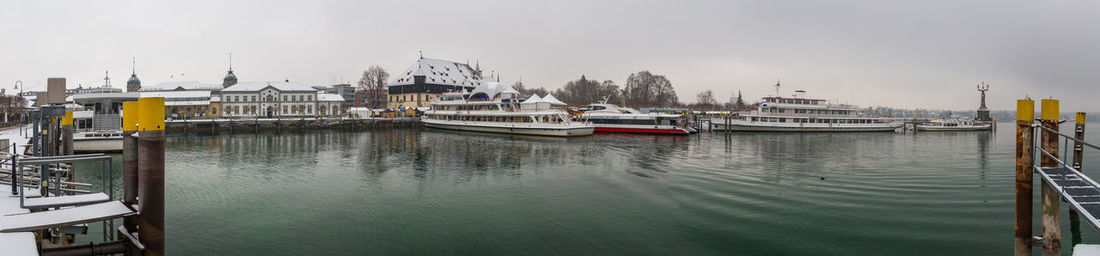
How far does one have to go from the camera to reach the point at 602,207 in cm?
1462

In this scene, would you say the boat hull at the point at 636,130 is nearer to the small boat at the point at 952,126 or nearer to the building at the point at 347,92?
the small boat at the point at 952,126

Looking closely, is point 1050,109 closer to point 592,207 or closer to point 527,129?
point 592,207

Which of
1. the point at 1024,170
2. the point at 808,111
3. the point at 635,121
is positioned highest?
the point at 808,111

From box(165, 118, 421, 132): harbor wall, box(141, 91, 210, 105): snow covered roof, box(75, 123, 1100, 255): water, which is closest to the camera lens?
box(75, 123, 1100, 255): water

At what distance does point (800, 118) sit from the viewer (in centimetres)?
5612

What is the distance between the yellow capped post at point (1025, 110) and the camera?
289 inches

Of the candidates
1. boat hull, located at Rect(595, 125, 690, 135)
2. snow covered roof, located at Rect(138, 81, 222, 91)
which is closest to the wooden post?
boat hull, located at Rect(595, 125, 690, 135)

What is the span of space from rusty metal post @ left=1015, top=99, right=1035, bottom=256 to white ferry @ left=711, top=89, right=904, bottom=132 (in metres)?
47.5

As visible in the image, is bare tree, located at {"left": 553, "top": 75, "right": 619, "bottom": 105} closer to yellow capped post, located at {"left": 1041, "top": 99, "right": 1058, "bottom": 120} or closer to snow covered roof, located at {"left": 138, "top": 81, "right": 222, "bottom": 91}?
snow covered roof, located at {"left": 138, "top": 81, "right": 222, "bottom": 91}

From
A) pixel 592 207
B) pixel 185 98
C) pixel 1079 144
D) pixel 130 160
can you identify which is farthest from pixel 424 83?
pixel 1079 144

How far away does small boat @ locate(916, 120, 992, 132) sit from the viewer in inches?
2420

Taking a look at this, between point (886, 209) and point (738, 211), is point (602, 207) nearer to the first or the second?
point (738, 211)

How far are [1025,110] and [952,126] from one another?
6773 centimetres

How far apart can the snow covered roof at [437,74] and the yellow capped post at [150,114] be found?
94636mm
